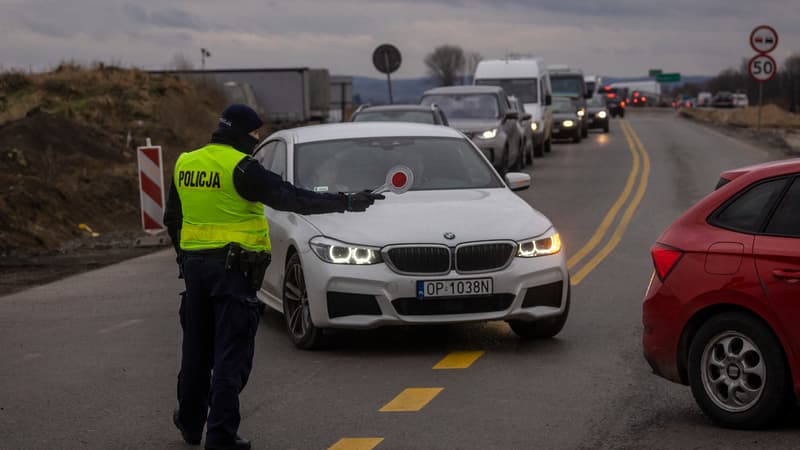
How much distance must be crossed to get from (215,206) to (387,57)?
25434mm

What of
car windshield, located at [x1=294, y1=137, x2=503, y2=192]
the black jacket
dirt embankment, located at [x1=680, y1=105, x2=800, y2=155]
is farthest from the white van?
the black jacket

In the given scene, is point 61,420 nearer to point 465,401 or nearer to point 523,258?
point 465,401

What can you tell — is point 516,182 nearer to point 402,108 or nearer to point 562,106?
point 402,108

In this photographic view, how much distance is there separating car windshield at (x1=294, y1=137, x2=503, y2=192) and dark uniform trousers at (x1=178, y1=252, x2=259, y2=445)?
12.5 ft

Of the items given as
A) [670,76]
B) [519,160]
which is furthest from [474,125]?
[670,76]

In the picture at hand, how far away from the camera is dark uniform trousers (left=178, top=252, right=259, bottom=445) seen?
22.9 ft

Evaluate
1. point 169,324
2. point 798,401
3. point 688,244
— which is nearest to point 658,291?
point 688,244

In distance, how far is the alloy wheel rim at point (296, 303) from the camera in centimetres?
1012

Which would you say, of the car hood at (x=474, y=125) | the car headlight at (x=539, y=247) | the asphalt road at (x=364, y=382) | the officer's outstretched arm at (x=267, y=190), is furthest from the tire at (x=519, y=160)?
the officer's outstretched arm at (x=267, y=190)

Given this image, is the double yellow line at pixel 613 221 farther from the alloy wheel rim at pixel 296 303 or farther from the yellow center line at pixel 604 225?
the alloy wheel rim at pixel 296 303

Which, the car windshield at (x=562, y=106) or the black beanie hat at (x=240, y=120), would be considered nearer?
the black beanie hat at (x=240, y=120)

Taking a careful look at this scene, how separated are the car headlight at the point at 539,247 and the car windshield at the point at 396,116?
13358mm

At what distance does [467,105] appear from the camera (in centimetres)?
2941

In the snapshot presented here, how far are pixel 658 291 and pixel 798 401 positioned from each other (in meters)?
0.92
